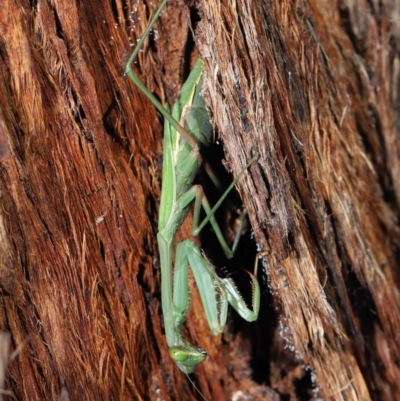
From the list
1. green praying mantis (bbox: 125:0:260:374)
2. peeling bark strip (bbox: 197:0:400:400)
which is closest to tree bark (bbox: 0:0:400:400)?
peeling bark strip (bbox: 197:0:400:400)

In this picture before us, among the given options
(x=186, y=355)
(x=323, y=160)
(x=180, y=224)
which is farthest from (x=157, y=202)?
(x=323, y=160)

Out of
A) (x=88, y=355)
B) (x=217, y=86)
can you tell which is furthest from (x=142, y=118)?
(x=88, y=355)

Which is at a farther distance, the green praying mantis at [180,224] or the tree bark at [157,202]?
the green praying mantis at [180,224]

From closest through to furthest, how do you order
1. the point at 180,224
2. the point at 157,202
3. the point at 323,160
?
the point at 180,224 < the point at 157,202 < the point at 323,160

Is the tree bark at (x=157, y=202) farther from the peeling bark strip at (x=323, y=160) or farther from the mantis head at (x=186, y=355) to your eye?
the mantis head at (x=186, y=355)

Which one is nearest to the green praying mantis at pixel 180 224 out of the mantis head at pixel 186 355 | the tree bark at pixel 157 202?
the mantis head at pixel 186 355

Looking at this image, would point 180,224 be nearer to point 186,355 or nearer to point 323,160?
point 186,355
